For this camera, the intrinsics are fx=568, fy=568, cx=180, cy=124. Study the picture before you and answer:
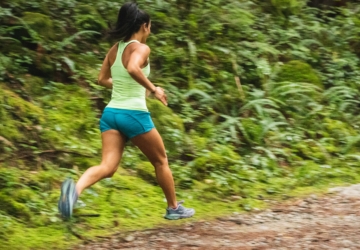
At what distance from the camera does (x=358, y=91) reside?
10492mm

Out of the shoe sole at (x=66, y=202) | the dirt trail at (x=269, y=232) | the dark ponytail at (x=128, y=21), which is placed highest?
the dark ponytail at (x=128, y=21)

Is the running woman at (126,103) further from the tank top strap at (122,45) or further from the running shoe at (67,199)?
the running shoe at (67,199)

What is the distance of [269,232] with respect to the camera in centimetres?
558

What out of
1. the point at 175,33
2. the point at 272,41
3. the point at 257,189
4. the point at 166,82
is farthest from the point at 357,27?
the point at 257,189

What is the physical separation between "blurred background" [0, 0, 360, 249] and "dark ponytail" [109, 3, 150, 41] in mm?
1850

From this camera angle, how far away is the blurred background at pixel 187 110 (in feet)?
20.1

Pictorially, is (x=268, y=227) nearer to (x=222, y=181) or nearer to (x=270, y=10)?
(x=222, y=181)

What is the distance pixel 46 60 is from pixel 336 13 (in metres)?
7.82

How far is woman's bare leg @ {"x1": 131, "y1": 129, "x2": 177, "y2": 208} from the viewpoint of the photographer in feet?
17.1

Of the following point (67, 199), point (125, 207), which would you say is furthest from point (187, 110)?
point (67, 199)

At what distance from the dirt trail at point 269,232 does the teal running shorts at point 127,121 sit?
3.34ft

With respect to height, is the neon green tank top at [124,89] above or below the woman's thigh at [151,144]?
above

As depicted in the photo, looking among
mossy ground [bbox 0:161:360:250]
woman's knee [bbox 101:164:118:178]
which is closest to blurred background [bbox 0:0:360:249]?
mossy ground [bbox 0:161:360:250]

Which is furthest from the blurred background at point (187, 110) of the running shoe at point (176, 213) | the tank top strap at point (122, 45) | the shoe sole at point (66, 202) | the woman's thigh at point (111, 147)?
the tank top strap at point (122, 45)
